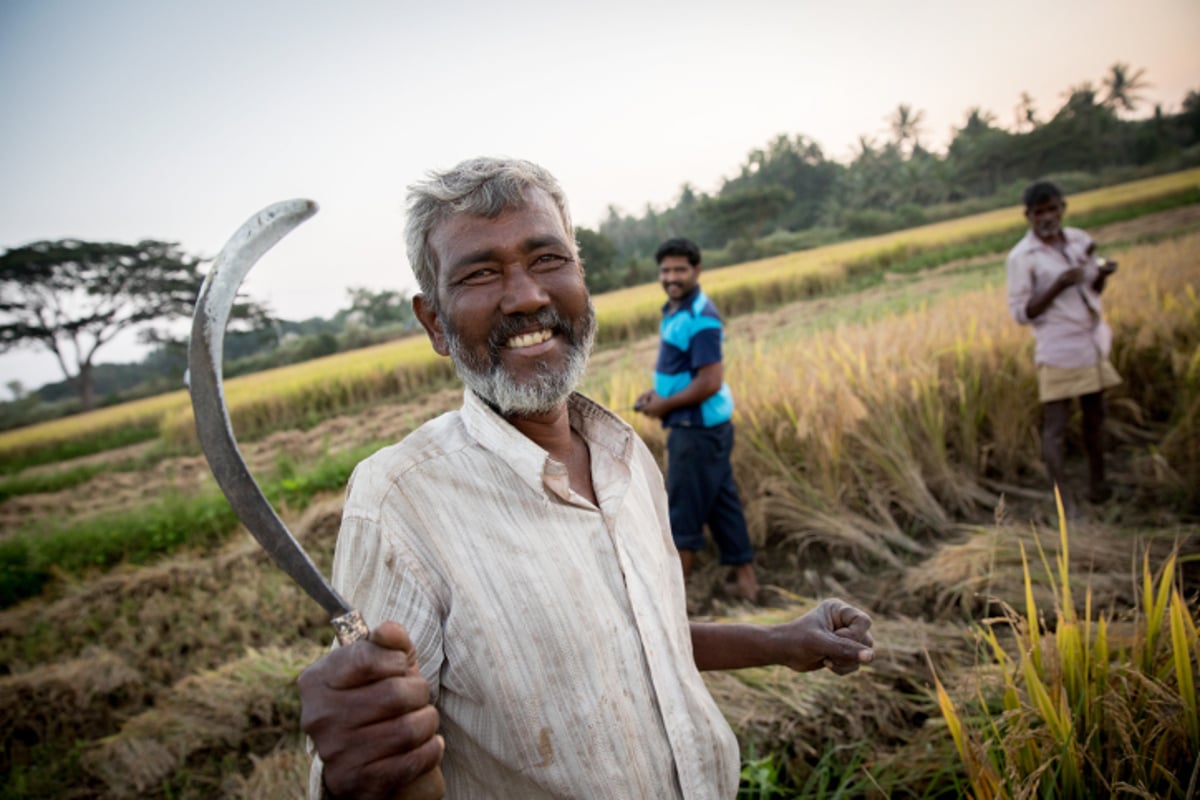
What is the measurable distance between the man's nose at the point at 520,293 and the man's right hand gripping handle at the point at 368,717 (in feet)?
2.02

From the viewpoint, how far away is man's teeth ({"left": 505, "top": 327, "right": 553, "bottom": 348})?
1.09m

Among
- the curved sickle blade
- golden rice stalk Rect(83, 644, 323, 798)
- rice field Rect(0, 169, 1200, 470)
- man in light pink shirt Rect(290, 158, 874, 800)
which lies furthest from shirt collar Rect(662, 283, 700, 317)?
rice field Rect(0, 169, 1200, 470)

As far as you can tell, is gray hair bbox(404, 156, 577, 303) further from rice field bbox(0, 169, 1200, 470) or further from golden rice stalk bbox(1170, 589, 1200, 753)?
rice field bbox(0, 169, 1200, 470)

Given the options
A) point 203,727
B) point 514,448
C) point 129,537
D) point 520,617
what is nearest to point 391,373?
point 129,537

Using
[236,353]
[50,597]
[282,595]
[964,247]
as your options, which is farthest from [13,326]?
[964,247]

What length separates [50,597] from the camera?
→ 4.83m

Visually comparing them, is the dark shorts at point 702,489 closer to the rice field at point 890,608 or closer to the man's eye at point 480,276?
the rice field at point 890,608

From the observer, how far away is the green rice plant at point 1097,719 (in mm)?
1159

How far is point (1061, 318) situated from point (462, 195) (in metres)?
3.82

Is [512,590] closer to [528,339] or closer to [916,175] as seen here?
[528,339]

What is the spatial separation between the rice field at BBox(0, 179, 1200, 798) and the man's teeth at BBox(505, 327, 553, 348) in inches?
44.5

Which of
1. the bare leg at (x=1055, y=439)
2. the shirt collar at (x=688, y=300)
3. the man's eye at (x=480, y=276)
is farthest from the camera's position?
the bare leg at (x=1055, y=439)

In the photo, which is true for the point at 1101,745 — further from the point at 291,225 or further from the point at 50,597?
the point at 50,597

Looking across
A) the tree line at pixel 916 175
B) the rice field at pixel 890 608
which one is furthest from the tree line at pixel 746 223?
the rice field at pixel 890 608
